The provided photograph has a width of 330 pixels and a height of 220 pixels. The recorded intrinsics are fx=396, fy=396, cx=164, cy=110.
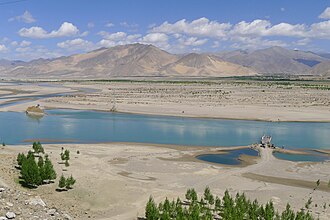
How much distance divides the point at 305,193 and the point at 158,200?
1029 centimetres

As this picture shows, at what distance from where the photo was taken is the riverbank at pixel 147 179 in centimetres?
2394

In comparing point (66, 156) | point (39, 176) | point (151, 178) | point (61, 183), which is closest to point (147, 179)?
point (151, 178)

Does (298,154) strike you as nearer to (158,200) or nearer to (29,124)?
(158,200)

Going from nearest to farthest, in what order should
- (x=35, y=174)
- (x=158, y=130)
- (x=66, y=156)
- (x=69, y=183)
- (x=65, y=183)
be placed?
(x=35, y=174) → (x=65, y=183) → (x=69, y=183) → (x=66, y=156) → (x=158, y=130)

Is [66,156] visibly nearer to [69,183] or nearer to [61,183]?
[69,183]

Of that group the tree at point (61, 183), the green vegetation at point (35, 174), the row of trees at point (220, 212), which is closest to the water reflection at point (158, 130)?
the green vegetation at point (35, 174)

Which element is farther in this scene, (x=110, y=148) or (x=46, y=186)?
(x=110, y=148)

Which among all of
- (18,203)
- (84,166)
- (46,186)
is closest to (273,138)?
(84,166)

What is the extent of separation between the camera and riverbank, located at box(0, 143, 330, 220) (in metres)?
23.9

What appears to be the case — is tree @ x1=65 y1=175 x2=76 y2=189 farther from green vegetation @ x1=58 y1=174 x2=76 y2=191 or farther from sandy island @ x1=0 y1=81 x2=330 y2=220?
A: sandy island @ x1=0 y1=81 x2=330 y2=220

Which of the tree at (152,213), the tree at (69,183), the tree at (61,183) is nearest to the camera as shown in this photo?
the tree at (152,213)

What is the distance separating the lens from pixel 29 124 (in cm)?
5819

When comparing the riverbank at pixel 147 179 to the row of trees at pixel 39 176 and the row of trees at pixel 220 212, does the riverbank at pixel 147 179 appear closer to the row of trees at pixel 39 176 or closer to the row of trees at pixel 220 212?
the row of trees at pixel 39 176

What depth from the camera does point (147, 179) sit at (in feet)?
96.0
